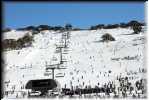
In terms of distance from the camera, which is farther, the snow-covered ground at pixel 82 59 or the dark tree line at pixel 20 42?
the dark tree line at pixel 20 42

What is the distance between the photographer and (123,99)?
532 cm

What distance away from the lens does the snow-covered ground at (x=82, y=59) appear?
17.8 feet

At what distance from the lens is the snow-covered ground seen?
544 cm

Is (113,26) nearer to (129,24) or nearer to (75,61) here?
(129,24)

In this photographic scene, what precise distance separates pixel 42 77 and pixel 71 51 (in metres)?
0.39

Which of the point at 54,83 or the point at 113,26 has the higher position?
the point at 113,26

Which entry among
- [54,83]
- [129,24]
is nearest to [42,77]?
[54,83]

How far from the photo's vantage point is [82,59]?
5.51 meters

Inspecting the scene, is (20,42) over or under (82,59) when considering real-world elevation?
over

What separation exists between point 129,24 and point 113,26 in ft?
0.51

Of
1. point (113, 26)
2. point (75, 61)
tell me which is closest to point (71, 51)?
point (75, 61)

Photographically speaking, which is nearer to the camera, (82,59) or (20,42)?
(82,59)

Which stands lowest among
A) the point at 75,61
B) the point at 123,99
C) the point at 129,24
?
the point at 123,99

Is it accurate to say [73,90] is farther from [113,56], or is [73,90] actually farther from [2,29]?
[2,29]
